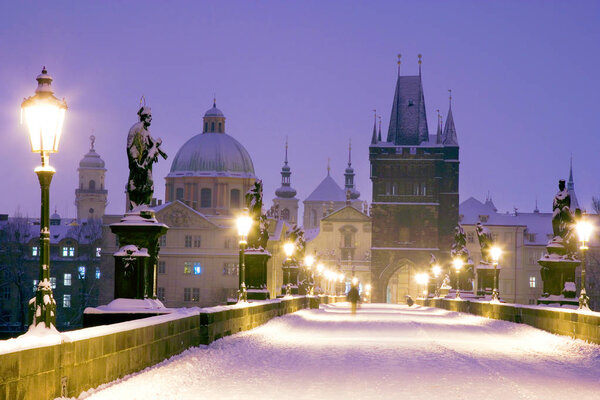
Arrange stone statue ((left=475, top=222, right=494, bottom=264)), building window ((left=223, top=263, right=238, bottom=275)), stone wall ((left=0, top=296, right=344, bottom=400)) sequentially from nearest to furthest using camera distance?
1. stone wall ((left=0, top=296, right=344, bottom=400))
2. stone statue ((left=475, top=222, right=494, bottom=264))
3. building window ((left=223, top=263, right=238, bottom=275))

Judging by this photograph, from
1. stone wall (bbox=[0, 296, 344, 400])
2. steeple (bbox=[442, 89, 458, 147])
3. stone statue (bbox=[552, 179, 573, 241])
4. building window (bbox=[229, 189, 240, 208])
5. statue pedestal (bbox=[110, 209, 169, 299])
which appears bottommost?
stone wall (bbox=[0, 296, 344, 400])

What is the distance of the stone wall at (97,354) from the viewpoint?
9.60 meters

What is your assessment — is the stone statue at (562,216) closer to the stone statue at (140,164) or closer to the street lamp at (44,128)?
the stone statue at (140,164)

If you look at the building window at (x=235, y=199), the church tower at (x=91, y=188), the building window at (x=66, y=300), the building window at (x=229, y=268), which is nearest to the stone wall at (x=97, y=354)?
the building window at (x=66, y=300)

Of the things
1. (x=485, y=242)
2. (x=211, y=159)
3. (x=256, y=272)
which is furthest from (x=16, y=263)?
(x=256, y=272)

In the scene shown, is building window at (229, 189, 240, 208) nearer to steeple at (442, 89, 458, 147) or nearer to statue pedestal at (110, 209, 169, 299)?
steeple at (442, 89, 458, 147)

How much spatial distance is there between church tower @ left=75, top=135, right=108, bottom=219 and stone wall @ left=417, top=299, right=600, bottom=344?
14938 centimetres

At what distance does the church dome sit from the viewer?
135 metres

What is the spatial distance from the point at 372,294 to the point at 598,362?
110210mm

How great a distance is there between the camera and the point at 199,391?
12.8m

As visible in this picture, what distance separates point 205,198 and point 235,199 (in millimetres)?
3930

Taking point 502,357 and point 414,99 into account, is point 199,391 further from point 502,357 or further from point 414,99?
point 414,99

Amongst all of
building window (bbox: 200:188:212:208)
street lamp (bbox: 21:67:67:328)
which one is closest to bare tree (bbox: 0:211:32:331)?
building window (bbox: 200:188:212:208)

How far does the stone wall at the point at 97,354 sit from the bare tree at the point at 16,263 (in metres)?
77.8
